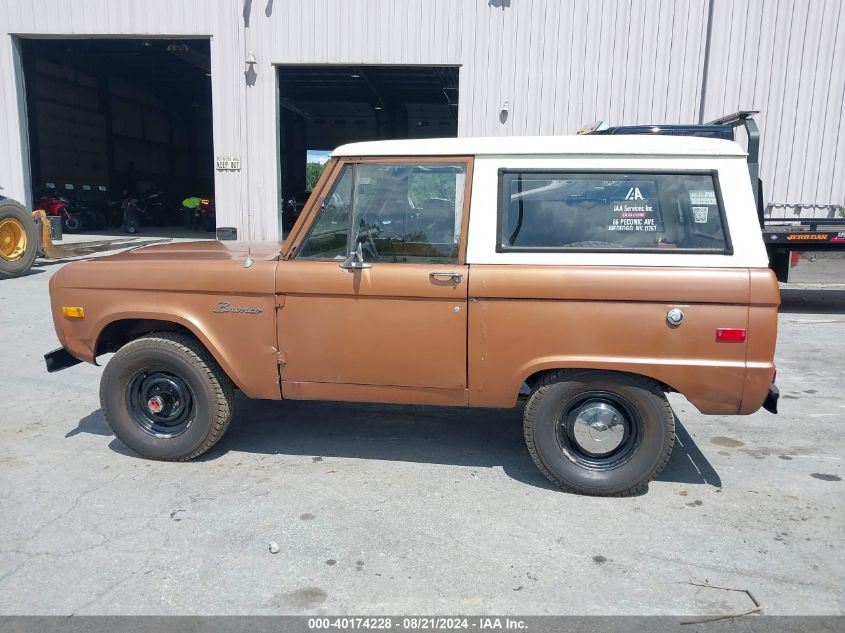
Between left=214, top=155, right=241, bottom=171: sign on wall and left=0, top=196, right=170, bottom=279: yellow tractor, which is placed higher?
left=214, top=155, right=241, bottom=171: sign on wall

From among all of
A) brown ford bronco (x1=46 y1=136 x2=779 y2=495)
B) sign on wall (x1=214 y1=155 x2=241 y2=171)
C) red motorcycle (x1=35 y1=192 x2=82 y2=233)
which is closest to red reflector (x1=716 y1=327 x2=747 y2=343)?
brown ford bronco (x1=46 y1=136 x2=779 y2=495)

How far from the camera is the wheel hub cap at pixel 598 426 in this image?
3820 mm

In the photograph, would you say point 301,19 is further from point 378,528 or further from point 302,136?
point 302,136

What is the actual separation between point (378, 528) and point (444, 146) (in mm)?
2189

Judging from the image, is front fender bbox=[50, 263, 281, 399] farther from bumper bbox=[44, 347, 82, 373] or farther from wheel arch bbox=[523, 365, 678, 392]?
wheel arch bbox=[523, 365, 678, 392]

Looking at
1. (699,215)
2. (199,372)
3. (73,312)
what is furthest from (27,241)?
(699,215)

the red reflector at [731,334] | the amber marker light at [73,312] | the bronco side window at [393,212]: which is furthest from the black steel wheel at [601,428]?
the amber marker light at [73,312]

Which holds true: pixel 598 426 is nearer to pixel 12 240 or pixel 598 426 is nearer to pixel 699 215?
pixel 699 215

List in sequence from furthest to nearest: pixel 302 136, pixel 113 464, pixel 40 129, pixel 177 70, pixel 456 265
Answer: pixel 302 136
pixel 177 70
pixel 40 129
pixel 113 464
pixel 456 265

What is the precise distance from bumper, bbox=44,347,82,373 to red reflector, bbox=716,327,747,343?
13.3 ft

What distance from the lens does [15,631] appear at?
8.79 ft

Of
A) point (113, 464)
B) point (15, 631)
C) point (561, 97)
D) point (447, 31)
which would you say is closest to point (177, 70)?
point (447, 31)

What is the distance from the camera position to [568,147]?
12.2ft

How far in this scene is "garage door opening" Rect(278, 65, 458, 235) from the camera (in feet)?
74.6
